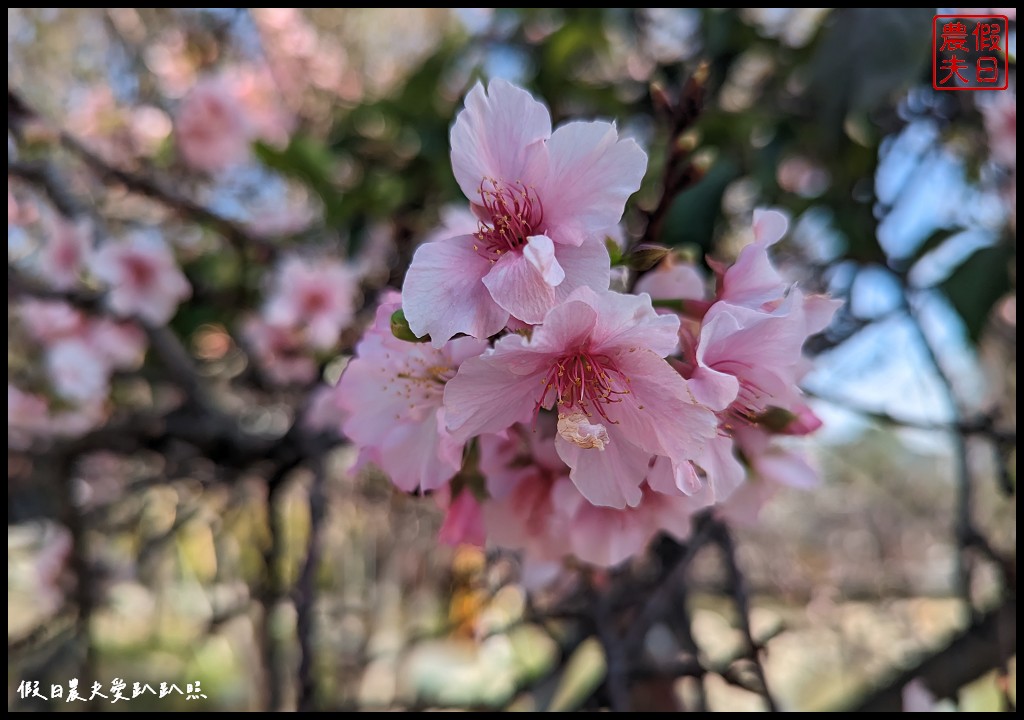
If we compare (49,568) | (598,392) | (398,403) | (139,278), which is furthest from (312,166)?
(49,568)

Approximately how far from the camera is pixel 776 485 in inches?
19.2

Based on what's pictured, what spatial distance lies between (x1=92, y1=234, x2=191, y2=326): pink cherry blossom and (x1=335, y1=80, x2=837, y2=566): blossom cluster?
3.31ft

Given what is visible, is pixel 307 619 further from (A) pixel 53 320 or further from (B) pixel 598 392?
(A) pixel 53 320

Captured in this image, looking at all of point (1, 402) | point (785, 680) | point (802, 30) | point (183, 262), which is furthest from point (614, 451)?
point (785, 680)

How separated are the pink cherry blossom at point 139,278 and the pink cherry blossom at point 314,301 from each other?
7.8 inches

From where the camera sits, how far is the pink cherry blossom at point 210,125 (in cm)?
176

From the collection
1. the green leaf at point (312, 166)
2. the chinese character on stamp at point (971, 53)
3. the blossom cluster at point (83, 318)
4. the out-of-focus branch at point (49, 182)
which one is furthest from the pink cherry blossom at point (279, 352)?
the chinese character on stamp at point (971, 53)

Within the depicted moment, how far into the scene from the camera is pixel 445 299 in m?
0.36

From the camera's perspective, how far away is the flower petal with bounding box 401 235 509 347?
0.35 m

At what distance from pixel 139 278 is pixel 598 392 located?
1216 millimetres

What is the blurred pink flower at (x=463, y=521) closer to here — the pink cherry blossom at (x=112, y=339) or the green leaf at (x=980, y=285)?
the green leaf at (x=980, y=285)

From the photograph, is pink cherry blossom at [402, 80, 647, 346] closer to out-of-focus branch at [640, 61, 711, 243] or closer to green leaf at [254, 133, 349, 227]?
out-of-focus branch at [640, 61, 711, 243]

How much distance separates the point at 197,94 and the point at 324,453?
1.32 metres

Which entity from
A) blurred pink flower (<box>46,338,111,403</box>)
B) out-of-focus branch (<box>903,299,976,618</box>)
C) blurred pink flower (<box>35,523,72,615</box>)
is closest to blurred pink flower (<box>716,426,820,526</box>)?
out-of-focus branch (<box>903,299,976,618</box>)
